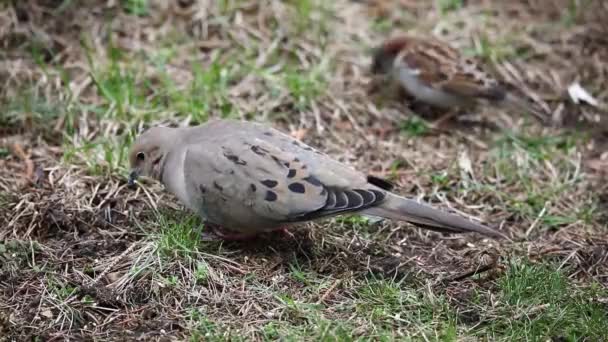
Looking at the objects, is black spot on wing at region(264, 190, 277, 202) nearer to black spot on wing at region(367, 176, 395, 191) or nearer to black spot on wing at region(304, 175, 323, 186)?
black spot on wing at region(304, 175, 323, 186)

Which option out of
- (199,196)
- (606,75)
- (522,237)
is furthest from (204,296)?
(606,75)

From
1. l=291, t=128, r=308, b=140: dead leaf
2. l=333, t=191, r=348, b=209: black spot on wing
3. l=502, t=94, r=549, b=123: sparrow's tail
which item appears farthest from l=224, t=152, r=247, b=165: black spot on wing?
l=502, t=94, r=549, b=123: sparrow's tail

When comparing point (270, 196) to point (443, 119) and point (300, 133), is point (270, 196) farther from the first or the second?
point (443, 119)

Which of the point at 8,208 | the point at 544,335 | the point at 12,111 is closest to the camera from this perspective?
the point at 544,335

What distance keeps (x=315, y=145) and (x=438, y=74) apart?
1.13 meters

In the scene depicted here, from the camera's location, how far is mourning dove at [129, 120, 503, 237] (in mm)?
4395

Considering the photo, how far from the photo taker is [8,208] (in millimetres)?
4871

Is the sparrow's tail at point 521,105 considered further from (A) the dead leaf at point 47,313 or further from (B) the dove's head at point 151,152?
(A) the dead leaf at point 47,313

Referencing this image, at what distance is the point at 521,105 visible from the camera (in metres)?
6.25

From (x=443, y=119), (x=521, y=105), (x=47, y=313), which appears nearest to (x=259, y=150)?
(x=47, y=313)

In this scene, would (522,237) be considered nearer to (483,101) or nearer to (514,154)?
(514,154)

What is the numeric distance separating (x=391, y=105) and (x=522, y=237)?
1.70 m

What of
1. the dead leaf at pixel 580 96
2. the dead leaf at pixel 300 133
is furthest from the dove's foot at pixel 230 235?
the dead leaf at pixel 580 96

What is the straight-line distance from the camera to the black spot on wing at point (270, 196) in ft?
14.4
